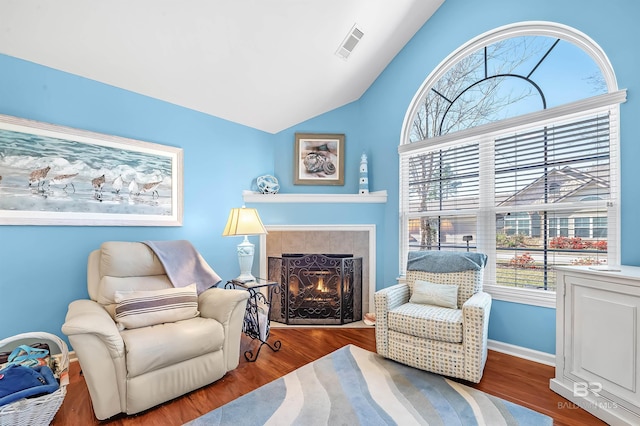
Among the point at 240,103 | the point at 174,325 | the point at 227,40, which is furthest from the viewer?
the point at 240,103

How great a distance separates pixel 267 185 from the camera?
3.66 meters

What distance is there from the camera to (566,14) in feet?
7.67

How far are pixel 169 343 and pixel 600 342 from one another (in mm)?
2631

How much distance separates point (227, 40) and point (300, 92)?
997mm

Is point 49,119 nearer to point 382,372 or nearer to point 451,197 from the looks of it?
point 382,372

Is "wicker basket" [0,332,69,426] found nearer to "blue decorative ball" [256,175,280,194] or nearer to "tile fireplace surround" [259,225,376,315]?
"tile fireplace surround" [259,225,376,315]

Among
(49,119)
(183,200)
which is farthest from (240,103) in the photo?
(49,119)

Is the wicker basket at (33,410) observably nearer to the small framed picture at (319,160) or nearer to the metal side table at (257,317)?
the metal side table at (257,317)

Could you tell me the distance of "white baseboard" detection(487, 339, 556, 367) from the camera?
2400mm

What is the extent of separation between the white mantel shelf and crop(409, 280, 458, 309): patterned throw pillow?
1.20 m

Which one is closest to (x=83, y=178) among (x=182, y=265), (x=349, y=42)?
(x=182, y=265)

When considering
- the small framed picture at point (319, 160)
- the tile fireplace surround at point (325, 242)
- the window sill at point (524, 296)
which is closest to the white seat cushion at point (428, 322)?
the window sill at point (524, 296)

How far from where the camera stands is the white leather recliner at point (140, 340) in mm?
1679

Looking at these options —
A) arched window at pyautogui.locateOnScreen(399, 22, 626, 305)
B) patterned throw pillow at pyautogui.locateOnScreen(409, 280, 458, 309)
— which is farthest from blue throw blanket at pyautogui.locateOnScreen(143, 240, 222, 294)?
arched window at pyautogui.locateOnScreen(399, 22, 626, 305)
